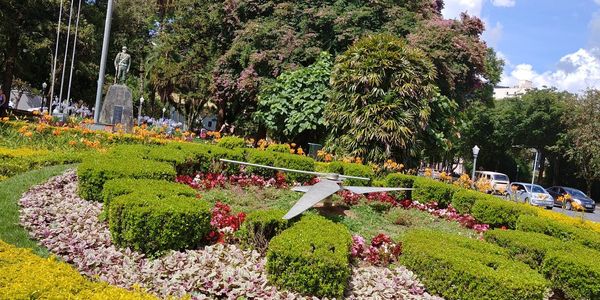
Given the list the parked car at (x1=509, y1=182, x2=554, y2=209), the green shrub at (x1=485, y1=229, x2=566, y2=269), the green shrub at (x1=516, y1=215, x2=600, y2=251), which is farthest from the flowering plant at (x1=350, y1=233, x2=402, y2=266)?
the parked car at (x1=509, y1=182, x2=554, y2=209)

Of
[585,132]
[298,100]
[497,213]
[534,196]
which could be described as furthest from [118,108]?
[585,132]

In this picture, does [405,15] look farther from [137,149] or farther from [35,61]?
[35,61]

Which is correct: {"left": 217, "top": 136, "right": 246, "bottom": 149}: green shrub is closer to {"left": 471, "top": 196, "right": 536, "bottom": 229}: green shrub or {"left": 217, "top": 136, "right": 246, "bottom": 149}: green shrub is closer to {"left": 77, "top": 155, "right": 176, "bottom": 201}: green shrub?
{"left": 77, "top": 155, "right": 176, "bottom": 201}: green shrub

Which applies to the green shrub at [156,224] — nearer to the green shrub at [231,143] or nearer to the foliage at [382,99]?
the green shrub at [231,143]

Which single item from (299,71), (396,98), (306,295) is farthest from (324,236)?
(299,71)

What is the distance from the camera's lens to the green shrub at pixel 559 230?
547cm

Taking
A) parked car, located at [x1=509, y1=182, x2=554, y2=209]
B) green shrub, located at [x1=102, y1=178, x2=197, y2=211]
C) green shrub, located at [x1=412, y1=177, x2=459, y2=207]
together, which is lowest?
parked car, located at [x1=509, y1=182, x2=554, y2=209]

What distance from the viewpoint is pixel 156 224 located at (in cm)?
400

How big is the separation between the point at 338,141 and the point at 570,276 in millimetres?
6854

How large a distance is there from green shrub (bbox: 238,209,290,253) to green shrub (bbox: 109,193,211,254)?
1.22 ft

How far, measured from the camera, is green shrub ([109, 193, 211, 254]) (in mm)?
4016

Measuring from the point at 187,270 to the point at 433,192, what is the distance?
4.73 metres

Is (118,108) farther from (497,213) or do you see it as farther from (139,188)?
(497,213)

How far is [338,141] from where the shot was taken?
34.9ft
